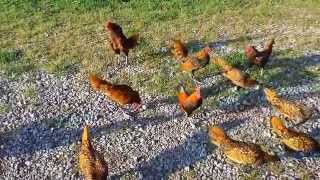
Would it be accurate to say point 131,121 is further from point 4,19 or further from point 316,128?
point 4,19

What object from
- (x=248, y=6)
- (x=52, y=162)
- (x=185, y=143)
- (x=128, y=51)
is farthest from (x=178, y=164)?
(x=248, y=6)

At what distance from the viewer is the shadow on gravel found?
8.77 metres

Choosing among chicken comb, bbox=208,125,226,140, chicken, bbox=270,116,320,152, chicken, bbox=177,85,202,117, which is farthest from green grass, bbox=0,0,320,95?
chicken, bbox=270,116,320,152

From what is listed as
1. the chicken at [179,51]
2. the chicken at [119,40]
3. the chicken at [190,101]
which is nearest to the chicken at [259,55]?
the chicken at [179,51]

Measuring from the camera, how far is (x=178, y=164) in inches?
351

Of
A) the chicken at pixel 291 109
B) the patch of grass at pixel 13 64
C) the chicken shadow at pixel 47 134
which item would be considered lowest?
the chicken shadow at pixel 47 134

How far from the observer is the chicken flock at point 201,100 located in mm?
7859

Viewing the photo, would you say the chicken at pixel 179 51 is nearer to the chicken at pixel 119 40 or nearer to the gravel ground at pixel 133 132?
the gravel ground at pixel 133 132

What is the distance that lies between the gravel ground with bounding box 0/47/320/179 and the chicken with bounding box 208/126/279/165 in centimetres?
40

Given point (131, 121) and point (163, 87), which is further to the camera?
point (163, 87)

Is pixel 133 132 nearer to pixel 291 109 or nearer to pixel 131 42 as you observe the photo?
pixel 131 42

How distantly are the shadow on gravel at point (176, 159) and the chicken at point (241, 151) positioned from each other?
0.67 metres

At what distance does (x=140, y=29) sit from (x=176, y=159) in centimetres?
527

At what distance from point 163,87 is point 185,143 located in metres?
1.89
